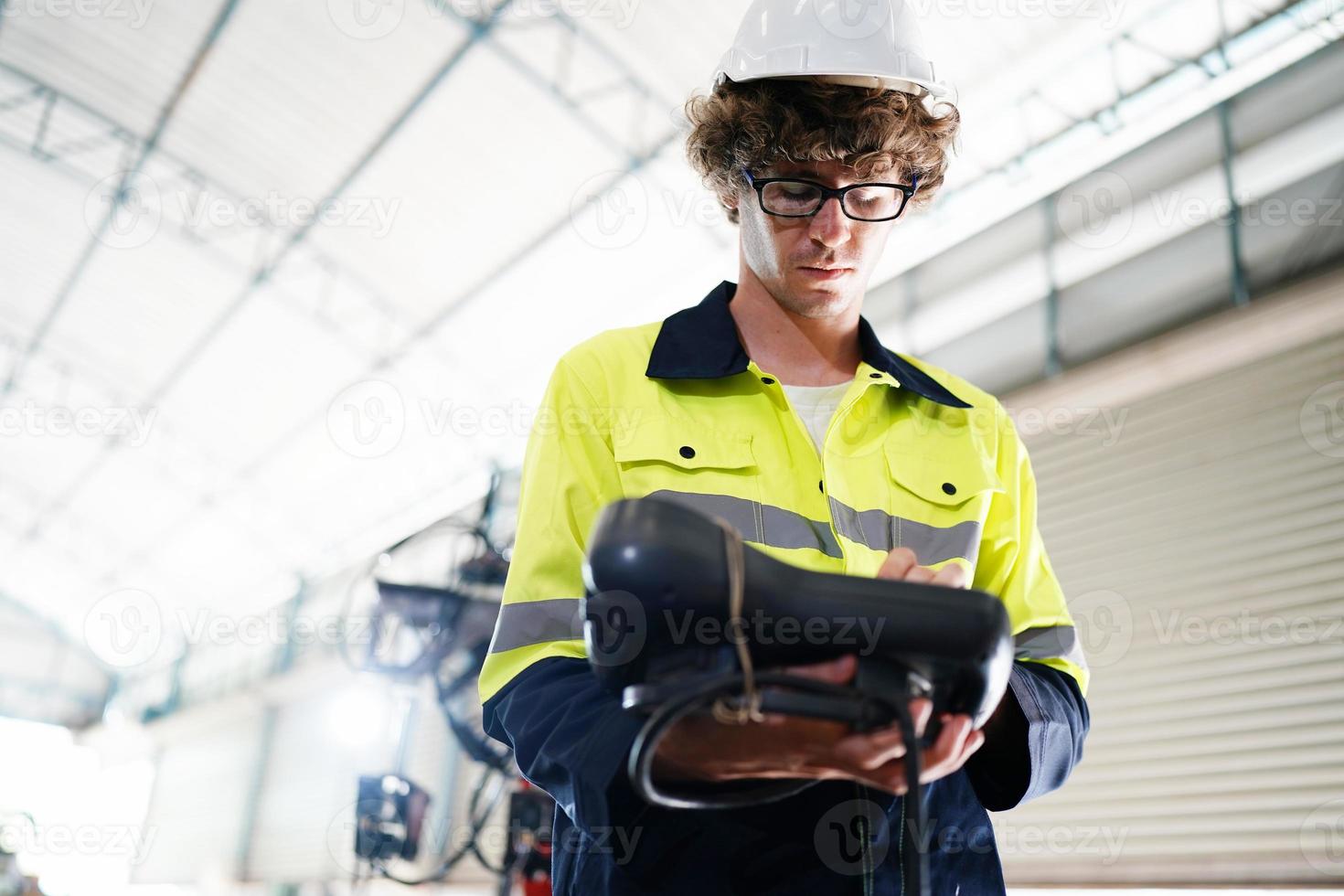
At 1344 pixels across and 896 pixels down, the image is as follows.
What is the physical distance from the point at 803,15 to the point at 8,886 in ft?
31.3

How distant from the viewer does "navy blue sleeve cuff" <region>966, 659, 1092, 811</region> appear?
47.5 inches

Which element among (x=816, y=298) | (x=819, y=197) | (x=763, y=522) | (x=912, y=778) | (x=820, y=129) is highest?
(x=820, y=129)

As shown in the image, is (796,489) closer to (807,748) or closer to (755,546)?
(755,546)

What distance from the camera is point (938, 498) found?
4.66ft

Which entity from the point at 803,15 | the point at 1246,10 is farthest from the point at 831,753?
the point at 1246,10

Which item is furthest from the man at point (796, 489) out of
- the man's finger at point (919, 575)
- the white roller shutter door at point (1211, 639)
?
the white roller shutter door at point (1211, 639)

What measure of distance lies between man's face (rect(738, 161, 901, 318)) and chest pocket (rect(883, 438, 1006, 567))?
227mm

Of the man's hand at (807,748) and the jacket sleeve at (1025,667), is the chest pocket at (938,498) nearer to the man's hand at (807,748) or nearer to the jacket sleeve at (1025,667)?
the jacket sleeve at (1025,667)

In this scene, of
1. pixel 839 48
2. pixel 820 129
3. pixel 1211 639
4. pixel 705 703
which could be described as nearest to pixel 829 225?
pixel 820 129

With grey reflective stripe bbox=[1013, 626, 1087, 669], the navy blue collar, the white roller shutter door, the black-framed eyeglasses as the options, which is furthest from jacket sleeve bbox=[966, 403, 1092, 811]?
the white roller shutter door

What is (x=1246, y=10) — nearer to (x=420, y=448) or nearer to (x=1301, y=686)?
(x=1301, y=686)

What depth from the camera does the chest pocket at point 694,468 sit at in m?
1.31

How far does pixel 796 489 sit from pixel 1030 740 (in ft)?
1.29

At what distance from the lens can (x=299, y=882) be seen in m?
14.5
